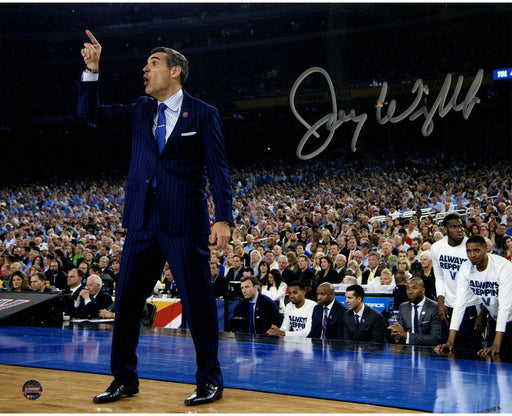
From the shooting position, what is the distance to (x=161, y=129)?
10.2 feet

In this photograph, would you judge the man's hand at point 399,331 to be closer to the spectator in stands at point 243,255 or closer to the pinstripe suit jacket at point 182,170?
the pinstripe suit jacket at point 182,170

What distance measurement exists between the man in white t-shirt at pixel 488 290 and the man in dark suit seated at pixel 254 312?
2.28 m

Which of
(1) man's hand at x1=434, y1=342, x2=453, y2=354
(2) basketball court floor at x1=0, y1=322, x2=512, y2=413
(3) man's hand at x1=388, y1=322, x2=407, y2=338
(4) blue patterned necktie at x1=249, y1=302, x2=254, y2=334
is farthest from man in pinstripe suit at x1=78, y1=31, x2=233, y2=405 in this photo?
(4) blue patterned necktie at x1=249, y1=302, x2=254, y2=334

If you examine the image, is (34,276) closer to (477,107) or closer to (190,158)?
(190,158)

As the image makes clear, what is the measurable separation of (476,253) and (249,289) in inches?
106

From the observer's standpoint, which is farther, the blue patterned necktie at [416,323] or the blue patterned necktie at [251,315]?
the blue patterned necktie at [251,315]

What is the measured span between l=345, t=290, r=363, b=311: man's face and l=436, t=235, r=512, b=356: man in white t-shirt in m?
1.19

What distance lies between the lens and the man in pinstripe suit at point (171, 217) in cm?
297

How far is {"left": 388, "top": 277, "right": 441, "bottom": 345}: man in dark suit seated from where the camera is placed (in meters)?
5.87

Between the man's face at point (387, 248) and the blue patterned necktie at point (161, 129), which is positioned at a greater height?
the blue patterned necktie at point (161, 129)

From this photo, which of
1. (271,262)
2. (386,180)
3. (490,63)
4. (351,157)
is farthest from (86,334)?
(490,63)

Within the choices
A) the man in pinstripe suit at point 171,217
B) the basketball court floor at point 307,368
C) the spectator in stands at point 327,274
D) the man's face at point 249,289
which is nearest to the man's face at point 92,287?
the basketball court floor at point 307,368

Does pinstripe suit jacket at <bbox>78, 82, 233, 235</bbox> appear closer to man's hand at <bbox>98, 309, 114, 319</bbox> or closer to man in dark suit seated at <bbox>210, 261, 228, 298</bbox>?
man's hand at <bbox>98, 309, 114, 319</bbox>

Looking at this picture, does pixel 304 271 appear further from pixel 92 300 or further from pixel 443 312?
pixel 443 312
